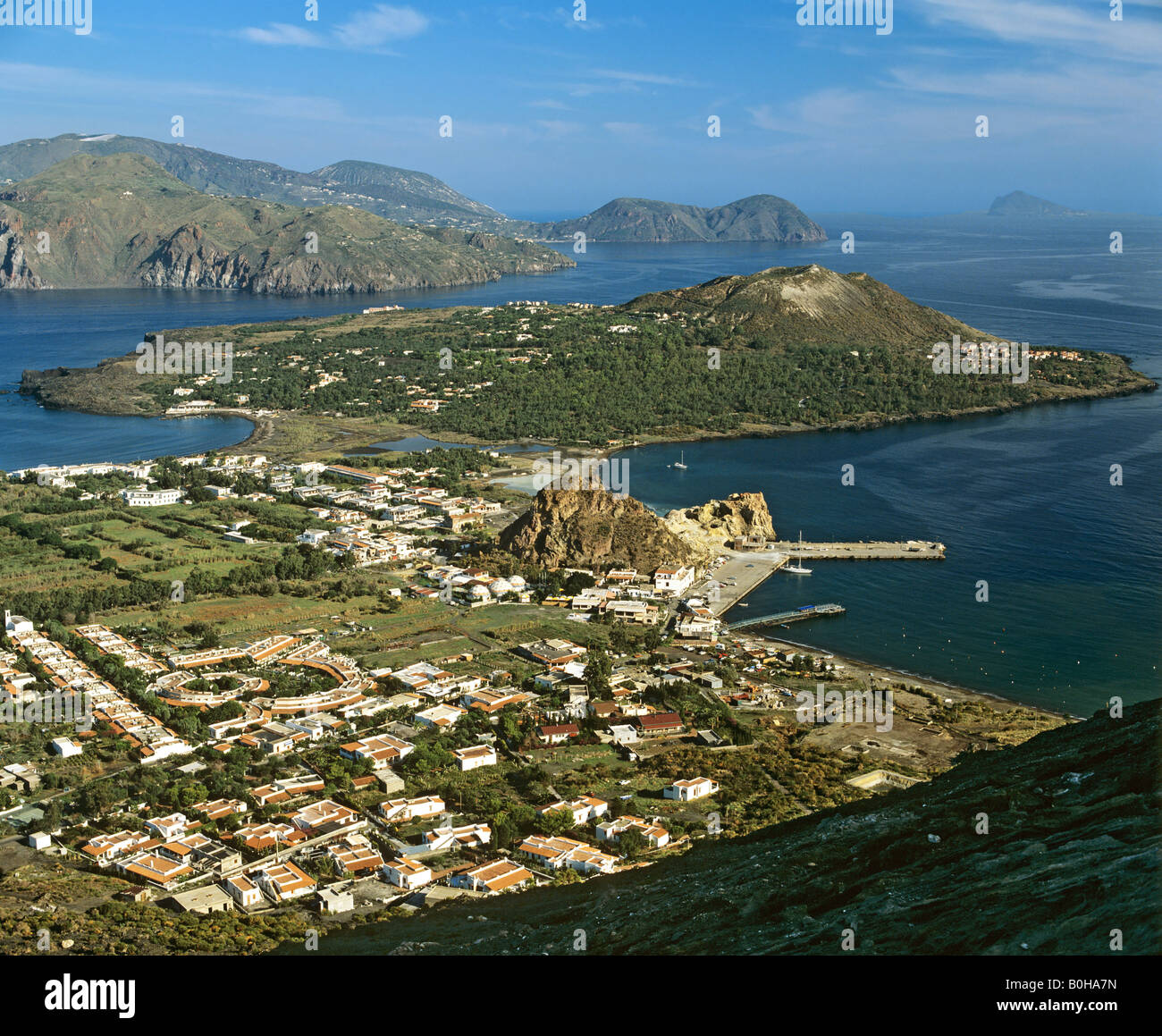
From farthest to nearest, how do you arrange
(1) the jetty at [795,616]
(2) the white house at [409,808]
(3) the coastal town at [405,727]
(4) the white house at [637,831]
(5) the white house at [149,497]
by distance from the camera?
(5) the white house at [149,497]
(1) the jetty at [795,616]
(2) the white house at [409,808]
(4) the white house at [637,831]
(3) the coastal town at [405,727]

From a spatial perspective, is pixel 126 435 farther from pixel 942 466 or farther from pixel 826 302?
pixel 826 302

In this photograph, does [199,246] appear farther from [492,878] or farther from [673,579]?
[492,878]

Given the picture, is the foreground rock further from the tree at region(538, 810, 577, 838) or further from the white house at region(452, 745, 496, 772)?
the white house at region(452, 745, 496, 772)

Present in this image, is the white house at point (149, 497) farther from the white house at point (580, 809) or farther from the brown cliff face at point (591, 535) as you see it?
the white house at point (580, 809)

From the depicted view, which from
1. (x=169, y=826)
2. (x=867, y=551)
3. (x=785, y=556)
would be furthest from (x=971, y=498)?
(x=169, y=826)

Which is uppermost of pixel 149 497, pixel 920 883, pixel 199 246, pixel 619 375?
pixel 199 246

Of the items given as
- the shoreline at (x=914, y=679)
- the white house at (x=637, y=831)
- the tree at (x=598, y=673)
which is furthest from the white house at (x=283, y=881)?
the shoreline at (x=914, y=679)
